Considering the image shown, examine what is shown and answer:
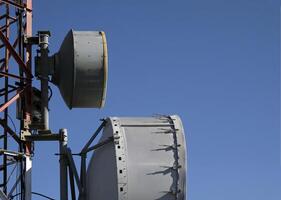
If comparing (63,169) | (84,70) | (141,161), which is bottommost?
(63,169)

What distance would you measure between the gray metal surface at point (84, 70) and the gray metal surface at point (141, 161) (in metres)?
1.98

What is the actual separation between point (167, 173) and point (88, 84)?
3.57 metres

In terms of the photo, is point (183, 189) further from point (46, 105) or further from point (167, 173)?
point (46, 105)

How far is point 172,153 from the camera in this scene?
45.4 feet

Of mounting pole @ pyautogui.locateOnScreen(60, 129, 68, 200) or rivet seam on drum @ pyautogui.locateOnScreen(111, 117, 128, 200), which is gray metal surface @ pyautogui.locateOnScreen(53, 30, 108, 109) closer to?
mounting pole @ pyautogui.locateOnScreen(60, 129, 68, 200)

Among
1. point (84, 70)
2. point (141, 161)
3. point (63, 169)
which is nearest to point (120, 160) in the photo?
point (141, 161)

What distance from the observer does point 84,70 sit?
52.6ft

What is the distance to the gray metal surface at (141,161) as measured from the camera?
13383mm

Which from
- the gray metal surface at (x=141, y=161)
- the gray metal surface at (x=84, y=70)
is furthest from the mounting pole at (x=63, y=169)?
the gray metal surface at (x=84, y=70)

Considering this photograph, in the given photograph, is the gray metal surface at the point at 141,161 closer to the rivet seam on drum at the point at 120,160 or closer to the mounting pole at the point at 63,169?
the rivet seam on drum at the point at 120,160

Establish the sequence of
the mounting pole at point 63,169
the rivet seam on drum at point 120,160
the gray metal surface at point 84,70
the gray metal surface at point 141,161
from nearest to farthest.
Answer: the rivet seam on drum at point 120,160, the gray metal surface at point 141,161, the mounting pole at point 63,169, the gray metal surface at point 84,70

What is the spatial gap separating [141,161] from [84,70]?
3.37 meters

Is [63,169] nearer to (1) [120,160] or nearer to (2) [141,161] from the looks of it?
(1) [120,160]

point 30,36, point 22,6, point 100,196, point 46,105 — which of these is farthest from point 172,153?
point 22,6
